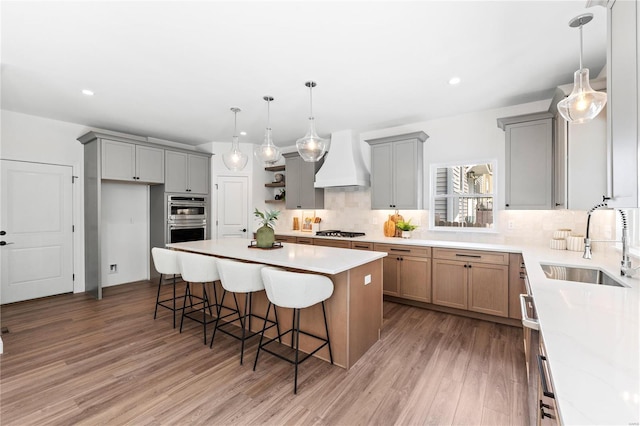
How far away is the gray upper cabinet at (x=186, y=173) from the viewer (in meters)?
5.10

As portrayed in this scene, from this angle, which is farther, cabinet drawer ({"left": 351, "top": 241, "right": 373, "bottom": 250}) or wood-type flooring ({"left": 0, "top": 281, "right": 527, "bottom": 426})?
cabinet drawer ({"left": 351, "top": 241, "right": 373, "bottom": 250})

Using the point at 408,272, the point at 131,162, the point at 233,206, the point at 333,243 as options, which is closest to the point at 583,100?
the point at 408,272

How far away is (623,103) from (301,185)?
176 inches

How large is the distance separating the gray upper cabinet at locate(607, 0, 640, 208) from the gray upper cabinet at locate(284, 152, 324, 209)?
412cm

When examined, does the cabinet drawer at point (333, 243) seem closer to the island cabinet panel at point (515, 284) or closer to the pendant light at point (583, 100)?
the island cabinet panel at point (515, 284)

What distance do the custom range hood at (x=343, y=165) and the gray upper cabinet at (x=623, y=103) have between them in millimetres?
3206

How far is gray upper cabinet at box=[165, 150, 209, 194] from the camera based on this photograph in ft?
16.7

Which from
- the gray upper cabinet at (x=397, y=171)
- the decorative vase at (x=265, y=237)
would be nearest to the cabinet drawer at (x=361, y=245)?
the gray upper cabinet at (x=397, y=171)

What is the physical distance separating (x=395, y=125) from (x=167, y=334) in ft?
13.6

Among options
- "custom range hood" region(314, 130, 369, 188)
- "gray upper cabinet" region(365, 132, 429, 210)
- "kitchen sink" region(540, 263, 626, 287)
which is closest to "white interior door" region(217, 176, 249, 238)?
"custom range hood" region(314, 130, 369, 188)

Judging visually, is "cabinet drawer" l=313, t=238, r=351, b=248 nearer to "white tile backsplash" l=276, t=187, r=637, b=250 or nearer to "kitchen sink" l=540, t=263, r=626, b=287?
"white tile backsplash" l=276, t=187, r=637, b=250

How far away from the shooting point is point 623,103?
4.32 ft

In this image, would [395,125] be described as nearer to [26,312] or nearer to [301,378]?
[301,378]

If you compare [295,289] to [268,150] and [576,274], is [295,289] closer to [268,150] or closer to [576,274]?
[268,150]
